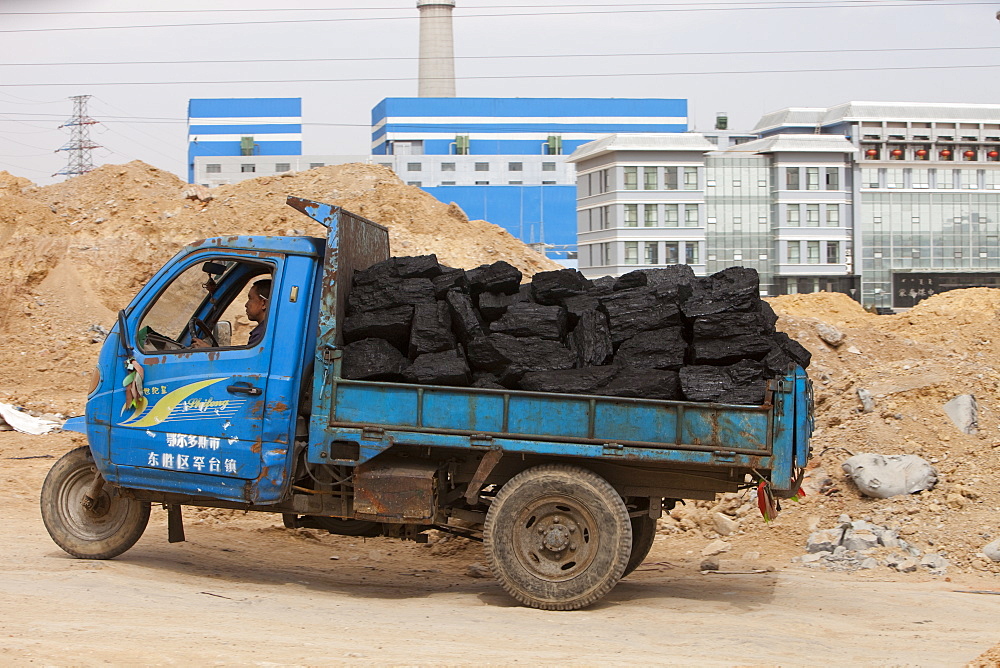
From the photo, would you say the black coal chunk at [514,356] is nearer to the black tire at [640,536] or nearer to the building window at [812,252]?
the black tire at [640,536]

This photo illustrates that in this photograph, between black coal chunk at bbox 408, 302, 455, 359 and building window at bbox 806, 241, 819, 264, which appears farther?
building window at bbox 806, 241, 819, 264

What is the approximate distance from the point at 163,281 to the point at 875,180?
196 ft

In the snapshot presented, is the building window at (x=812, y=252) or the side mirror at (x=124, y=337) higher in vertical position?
the building window at (x=812, y=252)

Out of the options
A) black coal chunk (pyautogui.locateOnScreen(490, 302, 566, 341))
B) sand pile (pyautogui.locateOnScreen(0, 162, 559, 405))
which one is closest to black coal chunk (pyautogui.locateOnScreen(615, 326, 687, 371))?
black coal chunk (pyautogui.locateOnScreen(490, 302, 566, 341))

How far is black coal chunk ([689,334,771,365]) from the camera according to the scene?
6.71m

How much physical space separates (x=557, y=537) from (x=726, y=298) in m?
1.94

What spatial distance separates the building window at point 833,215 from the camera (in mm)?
59438

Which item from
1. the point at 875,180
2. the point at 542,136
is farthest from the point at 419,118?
the point at 875,180

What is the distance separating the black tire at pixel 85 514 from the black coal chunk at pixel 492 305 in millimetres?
2917

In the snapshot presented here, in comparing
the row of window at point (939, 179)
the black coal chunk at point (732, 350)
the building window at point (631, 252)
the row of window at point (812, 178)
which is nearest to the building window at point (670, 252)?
the building window at point (631, 252)

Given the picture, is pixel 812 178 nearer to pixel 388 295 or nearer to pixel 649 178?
pixel 649 178

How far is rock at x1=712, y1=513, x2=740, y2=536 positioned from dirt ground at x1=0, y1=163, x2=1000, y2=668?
31mm

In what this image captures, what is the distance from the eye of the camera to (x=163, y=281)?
7.34 m

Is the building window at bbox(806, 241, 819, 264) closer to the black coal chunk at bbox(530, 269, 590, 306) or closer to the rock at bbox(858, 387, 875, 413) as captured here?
the rock at bbox(858, 387, 875, 413)
